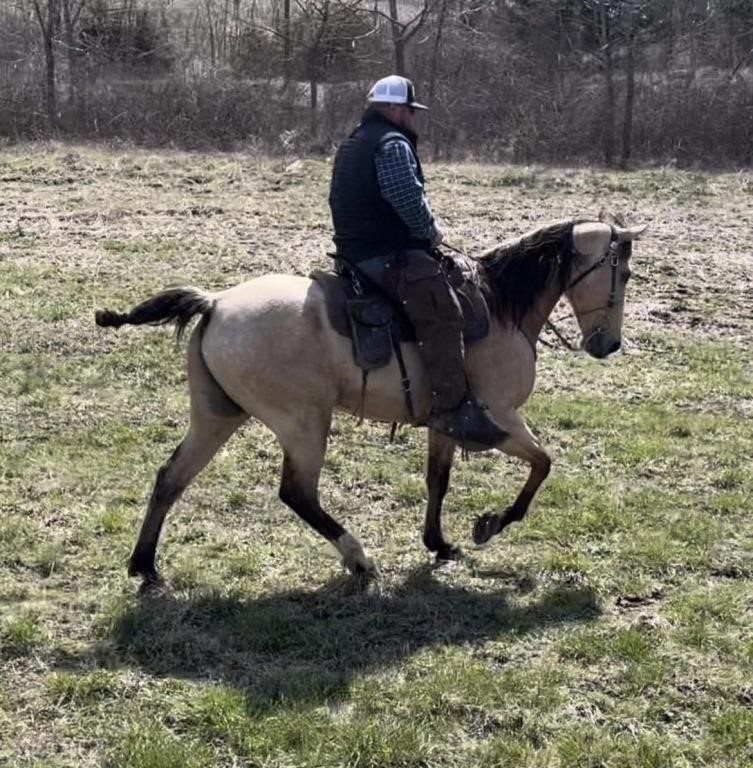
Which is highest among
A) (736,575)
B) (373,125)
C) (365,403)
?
(373,125)

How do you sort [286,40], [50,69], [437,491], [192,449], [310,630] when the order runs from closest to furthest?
[310,630] → [192,449] → [437,491] → [50,69] → [286,40]

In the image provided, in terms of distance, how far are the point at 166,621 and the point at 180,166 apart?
51.4 ft

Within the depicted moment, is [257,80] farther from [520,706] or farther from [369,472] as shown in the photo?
[520,706]

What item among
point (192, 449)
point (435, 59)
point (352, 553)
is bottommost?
point (352, 553)

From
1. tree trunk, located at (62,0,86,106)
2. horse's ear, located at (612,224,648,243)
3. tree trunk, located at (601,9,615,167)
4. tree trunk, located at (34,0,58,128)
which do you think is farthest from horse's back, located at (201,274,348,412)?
tree trunk, located at (62,0,86,106)

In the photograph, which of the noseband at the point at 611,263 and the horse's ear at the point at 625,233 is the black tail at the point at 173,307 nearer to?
the noseband at the point at 611,263

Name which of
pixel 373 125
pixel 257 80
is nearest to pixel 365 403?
pixel 373 125

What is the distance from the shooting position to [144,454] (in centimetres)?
801

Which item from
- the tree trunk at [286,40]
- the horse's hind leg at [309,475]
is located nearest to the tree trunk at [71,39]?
the tree trunk at [286,40]

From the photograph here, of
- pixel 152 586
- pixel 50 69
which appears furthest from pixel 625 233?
pixel 50 69

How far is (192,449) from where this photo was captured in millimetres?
6102

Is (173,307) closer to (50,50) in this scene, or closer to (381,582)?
(381,582)

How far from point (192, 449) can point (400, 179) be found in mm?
1859

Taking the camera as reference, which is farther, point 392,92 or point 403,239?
point 403,239
